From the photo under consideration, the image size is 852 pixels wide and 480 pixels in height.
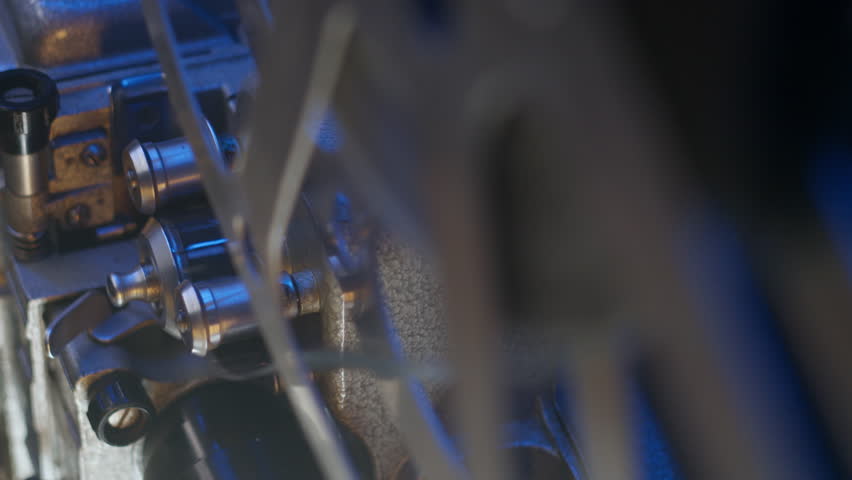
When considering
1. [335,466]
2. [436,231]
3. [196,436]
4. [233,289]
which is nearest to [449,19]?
[436,231]

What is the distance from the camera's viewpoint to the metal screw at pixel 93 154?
0.69m

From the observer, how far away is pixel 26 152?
641 mm

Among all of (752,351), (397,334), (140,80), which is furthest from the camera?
(140,80)

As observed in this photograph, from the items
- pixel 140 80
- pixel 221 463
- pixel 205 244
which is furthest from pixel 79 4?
pixel 221 463

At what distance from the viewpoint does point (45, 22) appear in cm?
72

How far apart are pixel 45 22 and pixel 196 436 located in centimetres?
31

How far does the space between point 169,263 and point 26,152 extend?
123 millimetres

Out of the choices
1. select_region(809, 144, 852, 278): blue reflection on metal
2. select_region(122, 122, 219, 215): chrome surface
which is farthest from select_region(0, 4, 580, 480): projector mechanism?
select_region(809, 144, 852, 278): blue reflection on metal

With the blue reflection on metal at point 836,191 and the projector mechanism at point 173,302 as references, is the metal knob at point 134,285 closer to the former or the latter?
the projector mechanism at point 173,302

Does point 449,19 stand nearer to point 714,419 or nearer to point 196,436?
point 714,419

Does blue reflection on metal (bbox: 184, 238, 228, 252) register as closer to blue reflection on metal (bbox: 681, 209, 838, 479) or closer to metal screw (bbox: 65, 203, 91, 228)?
metal screw (bbox: 65, 203, 91, 228)

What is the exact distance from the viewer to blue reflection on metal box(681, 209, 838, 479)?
21cm

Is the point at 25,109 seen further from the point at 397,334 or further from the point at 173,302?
the point at 397,334

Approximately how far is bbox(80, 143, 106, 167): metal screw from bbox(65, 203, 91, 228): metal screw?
3 cm
